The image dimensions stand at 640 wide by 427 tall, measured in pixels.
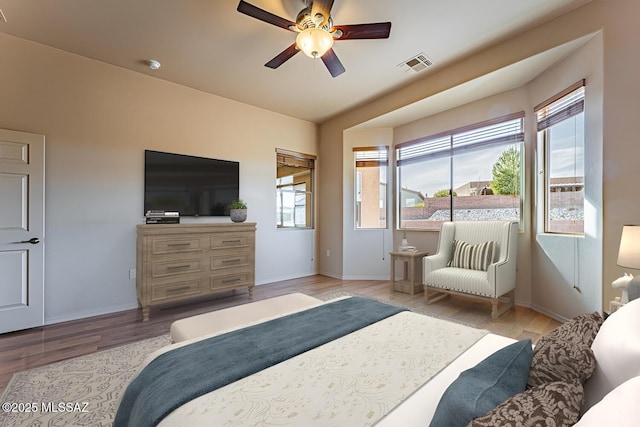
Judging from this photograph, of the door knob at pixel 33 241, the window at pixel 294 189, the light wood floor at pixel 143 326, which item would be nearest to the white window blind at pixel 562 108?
the light wood floor at pixel 143 326

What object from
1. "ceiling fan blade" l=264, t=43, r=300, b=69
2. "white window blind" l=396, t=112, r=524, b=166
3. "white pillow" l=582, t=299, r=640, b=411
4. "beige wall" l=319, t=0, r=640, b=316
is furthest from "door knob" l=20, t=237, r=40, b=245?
"beige wall" l=319, t=0, r=640, b=316

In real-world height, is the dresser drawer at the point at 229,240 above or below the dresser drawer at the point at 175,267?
above

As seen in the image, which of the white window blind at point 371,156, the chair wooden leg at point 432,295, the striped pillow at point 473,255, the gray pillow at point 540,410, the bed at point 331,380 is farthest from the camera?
the white window blind at point 371,156

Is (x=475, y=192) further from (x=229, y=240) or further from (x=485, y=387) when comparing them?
(x=485, y=387)

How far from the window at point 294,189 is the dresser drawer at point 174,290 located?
1.91m

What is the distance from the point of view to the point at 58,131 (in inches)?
117

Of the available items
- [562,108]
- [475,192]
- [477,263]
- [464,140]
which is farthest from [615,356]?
[464,140]

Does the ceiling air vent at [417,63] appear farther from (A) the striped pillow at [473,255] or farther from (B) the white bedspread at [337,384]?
(B) the white bedspread at [337,384]

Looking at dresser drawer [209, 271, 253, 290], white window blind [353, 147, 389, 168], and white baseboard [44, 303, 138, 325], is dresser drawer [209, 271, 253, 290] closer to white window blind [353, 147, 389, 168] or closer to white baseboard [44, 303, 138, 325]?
white baseboard [44, 303, 138, 325]

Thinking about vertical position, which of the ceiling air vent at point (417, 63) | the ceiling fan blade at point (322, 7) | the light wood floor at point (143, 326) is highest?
the ceiling air vent at point (417, 63)

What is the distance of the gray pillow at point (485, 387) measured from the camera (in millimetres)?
643

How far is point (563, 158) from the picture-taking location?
3008 millimetres

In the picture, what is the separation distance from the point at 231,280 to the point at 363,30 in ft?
10.1

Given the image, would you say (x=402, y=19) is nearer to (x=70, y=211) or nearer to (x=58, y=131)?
(x=58, y=131)
